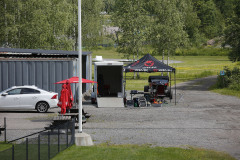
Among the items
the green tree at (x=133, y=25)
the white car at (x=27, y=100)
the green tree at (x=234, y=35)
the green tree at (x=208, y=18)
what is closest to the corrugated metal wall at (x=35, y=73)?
the white car at (x=27, y=100)

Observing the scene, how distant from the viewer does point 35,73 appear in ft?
102

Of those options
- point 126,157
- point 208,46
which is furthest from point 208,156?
point 208,46

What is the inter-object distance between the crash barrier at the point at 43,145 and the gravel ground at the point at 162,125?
208cm

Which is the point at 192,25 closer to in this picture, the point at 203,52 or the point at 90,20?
the point at 203,52

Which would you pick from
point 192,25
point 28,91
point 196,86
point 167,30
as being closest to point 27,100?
point 28,91

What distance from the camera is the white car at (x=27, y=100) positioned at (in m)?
26.2

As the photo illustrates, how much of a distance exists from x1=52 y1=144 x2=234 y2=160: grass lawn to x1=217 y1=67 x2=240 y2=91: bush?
27408 millimetres

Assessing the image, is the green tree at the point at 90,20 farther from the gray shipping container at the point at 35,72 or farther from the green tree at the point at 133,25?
the gray shipping container at the point at 35,72

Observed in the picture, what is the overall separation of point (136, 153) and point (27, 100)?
1274 cm

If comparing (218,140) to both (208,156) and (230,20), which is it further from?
(230,20)

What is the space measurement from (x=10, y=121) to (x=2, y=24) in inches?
1082

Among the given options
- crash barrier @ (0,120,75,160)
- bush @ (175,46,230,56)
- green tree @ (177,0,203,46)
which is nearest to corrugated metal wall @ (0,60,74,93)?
crash barrier @ (0,120,75,160)

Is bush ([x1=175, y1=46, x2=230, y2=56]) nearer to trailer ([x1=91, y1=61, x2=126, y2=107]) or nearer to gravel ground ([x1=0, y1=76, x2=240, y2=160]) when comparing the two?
trailer ([x1=91, y1=61, x2=126, y2=107])

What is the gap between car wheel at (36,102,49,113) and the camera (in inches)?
1041
